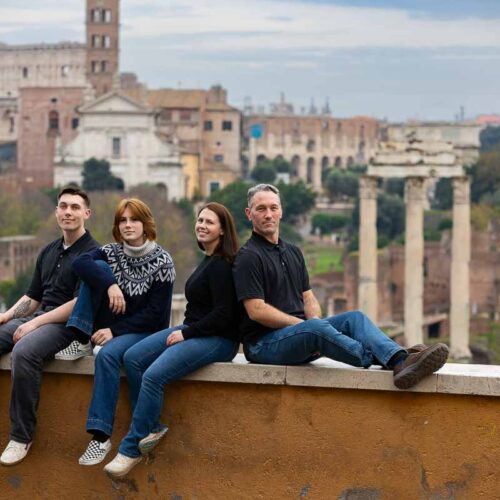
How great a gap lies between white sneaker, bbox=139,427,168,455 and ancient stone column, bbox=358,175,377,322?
18.7m

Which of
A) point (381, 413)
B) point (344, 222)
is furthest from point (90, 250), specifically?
point (344, 222)

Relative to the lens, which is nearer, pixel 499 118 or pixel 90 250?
pixel 90 250

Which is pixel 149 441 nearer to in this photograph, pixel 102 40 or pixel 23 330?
pixel 23 330

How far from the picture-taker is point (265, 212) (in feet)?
19.4

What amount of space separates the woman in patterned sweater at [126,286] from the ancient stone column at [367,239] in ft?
60.7

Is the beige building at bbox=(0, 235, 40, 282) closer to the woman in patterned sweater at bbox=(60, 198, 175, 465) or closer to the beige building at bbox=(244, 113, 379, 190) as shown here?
the woman in patterned sweater at bbox=(60, 198, 175, 465)

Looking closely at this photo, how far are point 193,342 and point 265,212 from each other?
47cm

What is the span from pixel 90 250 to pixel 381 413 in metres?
1.13

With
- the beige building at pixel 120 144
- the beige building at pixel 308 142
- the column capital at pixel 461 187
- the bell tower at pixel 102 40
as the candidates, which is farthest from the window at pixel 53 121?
the column capital at pixel 461 187

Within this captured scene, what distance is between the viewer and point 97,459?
5848 mm

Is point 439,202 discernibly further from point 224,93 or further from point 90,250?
point 90,250

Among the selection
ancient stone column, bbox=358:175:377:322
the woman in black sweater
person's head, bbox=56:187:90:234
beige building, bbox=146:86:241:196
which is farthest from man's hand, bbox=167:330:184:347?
beige building, bbox=146:86:241:196

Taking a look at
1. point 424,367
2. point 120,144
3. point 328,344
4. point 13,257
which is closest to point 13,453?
point 328,344

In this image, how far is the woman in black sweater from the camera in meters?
5.77
